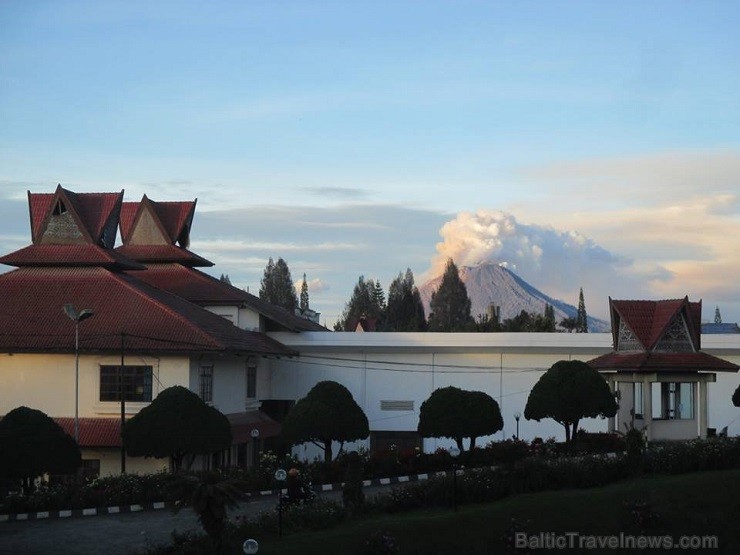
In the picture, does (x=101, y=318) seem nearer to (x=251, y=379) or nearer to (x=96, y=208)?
(x=96, y=208)

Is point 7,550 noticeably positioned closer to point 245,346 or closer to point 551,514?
point 551,514

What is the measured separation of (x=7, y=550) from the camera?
84.2 ft

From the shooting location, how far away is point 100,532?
27922 millimetres

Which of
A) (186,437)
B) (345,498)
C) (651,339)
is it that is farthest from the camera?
(651,339)

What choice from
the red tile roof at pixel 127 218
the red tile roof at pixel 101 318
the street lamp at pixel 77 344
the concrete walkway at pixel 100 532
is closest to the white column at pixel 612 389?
the red tile roof at pixel 101 318

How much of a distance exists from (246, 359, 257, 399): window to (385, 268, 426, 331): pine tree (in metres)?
70.7

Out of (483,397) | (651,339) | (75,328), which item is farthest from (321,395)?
(651,339)

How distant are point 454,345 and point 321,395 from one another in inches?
661

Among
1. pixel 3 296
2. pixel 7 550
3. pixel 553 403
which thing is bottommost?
pixel 7 550

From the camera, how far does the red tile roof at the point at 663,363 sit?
42.4 m

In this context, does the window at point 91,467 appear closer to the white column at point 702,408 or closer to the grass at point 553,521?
the grass at point 553,521

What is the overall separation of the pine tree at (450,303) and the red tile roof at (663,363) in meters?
90.5

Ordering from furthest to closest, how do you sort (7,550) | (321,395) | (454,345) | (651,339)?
(454,345)
(651,339)
(321,395)
(7,550)

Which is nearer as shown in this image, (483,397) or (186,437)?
(186,437)
